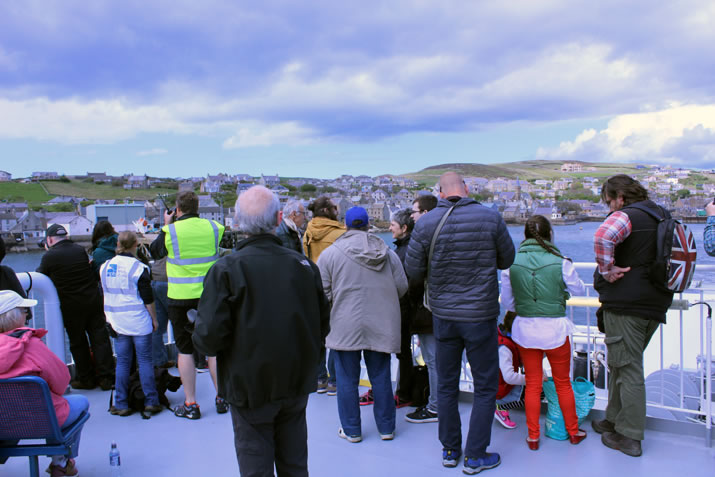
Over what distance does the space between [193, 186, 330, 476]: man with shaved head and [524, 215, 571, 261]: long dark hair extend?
5.03 feet

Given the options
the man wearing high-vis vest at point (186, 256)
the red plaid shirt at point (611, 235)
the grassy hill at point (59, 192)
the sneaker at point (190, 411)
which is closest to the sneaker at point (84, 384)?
the sneaker at point (190, 411)

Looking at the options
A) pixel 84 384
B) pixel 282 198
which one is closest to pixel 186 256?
pixel 84 384

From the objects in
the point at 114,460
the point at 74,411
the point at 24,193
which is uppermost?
the point at 24,193

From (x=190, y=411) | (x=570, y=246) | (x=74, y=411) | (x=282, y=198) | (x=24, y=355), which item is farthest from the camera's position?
(x=570, y=246)

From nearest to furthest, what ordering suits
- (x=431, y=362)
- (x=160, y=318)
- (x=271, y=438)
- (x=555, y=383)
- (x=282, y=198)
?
1. (x=271, y=438)
2. (x=555, y=383)
3. (x=431, y=362)
4. (x=160, y=318)
5. (x=282, y=198)

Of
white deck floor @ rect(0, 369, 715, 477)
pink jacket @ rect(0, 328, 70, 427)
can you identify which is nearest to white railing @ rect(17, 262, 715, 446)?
white deck floor @ rect(0, 369, 715, 477)

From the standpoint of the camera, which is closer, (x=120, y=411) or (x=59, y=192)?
(x=120, y=411)

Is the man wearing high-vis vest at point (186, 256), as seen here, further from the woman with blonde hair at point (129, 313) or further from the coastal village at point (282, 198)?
the coastal village at point (282, 198)

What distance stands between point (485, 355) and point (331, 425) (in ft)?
4.27

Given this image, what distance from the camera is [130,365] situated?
354 cm

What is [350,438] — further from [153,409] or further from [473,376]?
[153,409]

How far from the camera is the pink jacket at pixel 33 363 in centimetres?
207

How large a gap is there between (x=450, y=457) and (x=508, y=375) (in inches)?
26.5

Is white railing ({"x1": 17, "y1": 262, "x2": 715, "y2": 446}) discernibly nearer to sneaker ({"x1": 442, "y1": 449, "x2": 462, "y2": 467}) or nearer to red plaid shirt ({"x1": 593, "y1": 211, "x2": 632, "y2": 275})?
red plaid shirt ({"x1": 593, "y1": 211, "x2": 632, "y2": 275})
